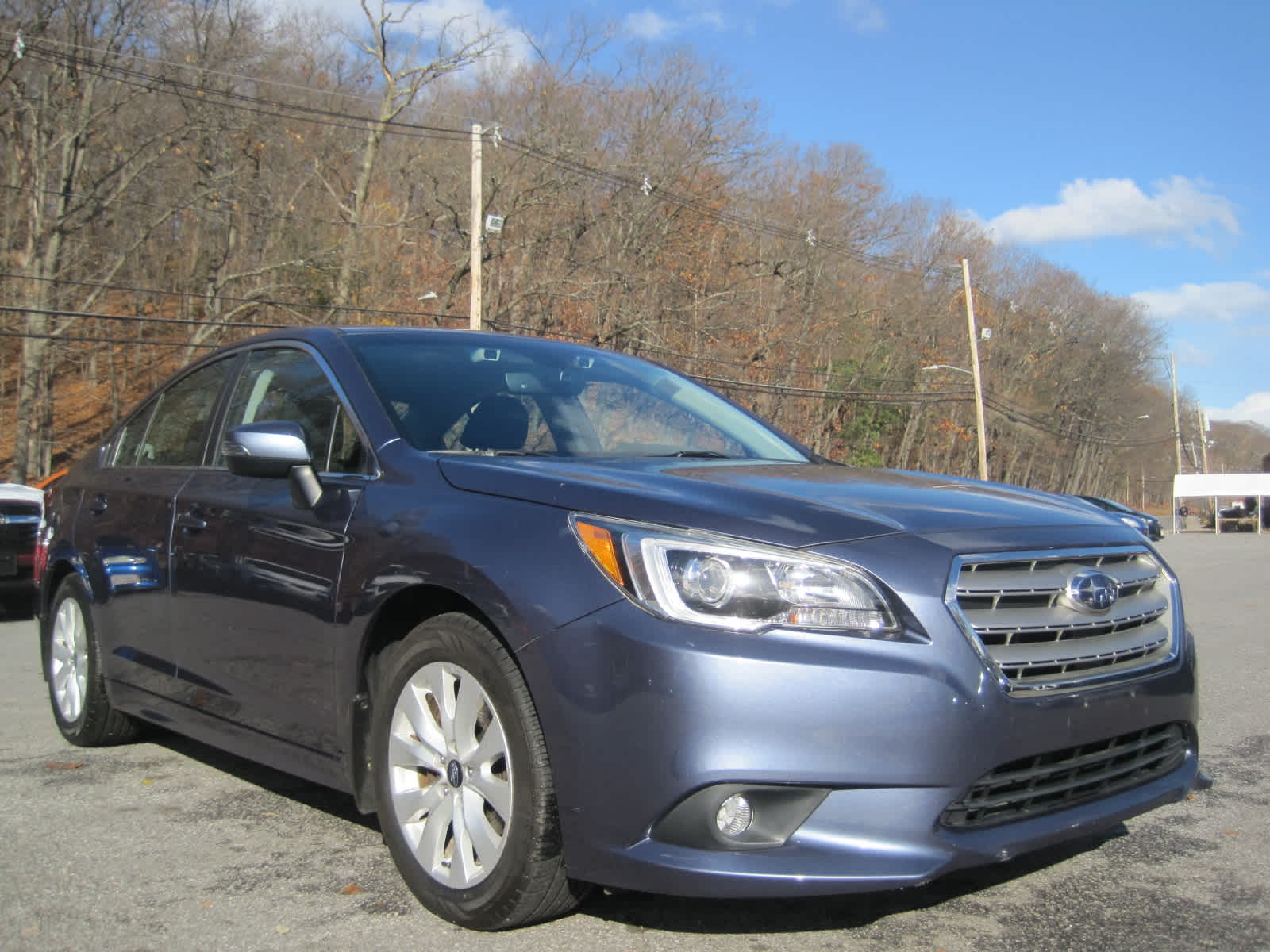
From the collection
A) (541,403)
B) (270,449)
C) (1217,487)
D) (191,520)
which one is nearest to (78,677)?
(191,520)

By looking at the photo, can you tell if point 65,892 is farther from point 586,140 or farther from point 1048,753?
point 586,140

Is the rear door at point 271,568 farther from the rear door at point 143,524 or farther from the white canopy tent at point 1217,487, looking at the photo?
the white canopy tent at point 1217,487

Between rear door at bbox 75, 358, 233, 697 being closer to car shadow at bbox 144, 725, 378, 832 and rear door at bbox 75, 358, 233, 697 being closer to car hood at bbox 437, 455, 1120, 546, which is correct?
car shadow at bbox 144, 725, 378, 832

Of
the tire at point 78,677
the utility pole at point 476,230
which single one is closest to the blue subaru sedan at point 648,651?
the tire at point 78,677

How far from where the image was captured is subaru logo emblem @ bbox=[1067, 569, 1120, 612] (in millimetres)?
3000

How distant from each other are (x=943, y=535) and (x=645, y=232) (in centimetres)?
3969

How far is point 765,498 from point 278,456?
4.93 ft

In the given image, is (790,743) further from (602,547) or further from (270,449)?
(270,449)

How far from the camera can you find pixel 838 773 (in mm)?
2660

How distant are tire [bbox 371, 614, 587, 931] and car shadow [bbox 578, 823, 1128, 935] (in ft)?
1.01

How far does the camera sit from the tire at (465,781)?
288 centimetres

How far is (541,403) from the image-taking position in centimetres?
411

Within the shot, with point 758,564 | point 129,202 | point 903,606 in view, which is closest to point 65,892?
point 758,564

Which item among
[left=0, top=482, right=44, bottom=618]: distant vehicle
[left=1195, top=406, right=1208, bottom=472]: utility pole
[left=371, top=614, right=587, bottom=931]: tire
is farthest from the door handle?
[left=1195, top=406, right=1208, bottom=472]: utility pole
